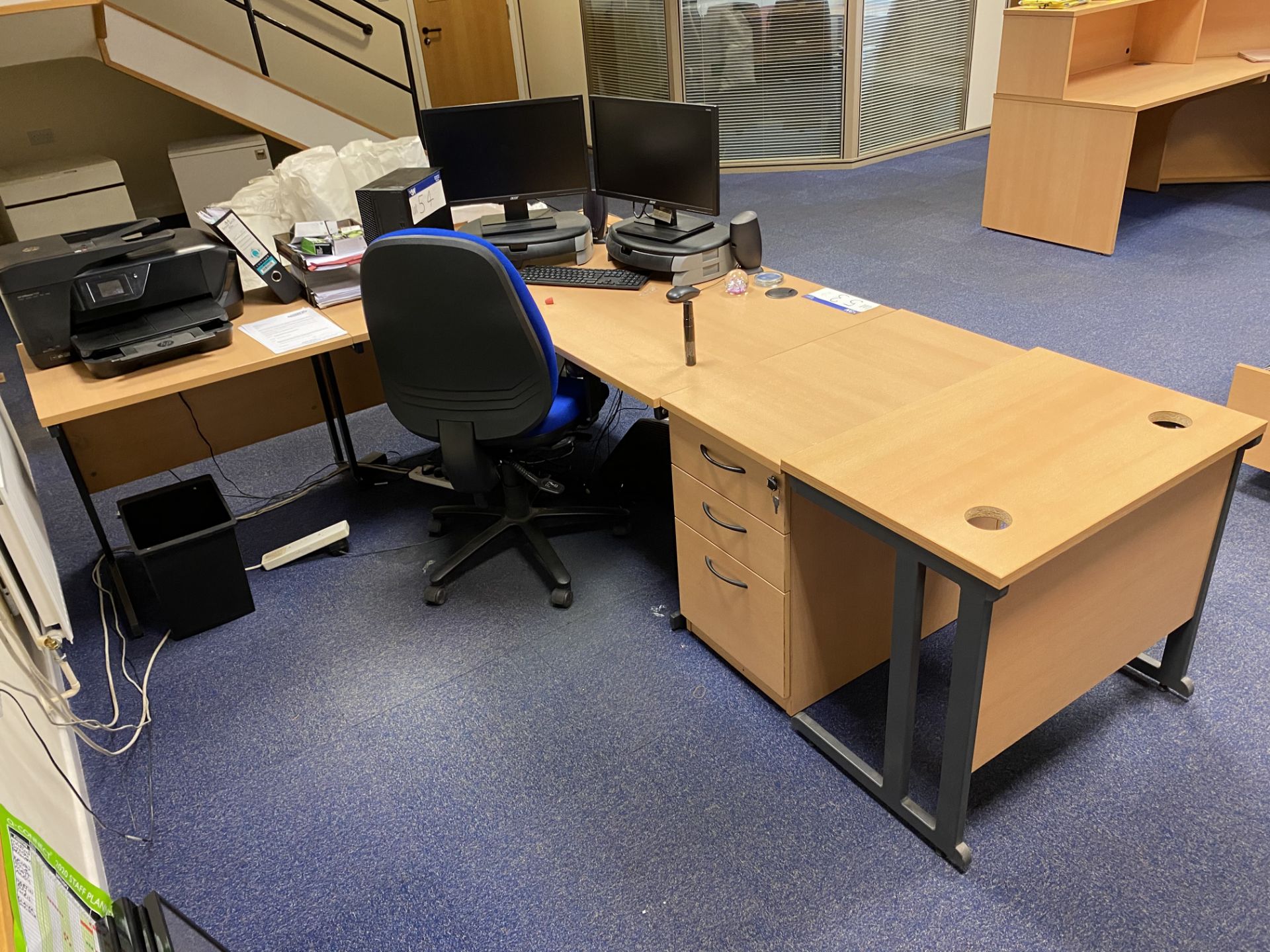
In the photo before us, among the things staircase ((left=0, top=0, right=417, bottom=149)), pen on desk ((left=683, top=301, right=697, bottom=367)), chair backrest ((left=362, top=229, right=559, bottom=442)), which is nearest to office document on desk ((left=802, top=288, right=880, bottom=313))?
pen on desk ((left=683, top=301, right=697, bottom=367))

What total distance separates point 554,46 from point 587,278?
516 centimetres

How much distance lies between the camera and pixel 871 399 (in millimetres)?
2092

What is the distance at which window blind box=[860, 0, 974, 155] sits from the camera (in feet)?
19.9

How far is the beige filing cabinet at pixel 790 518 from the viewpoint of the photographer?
2.00m

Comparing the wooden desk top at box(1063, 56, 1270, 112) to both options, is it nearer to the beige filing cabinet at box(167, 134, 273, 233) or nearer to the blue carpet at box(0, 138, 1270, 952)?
the blue carpet at box(0, 138, 1270, 952)

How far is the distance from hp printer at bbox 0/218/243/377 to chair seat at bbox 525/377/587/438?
3.12 feet

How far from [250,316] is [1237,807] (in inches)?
113

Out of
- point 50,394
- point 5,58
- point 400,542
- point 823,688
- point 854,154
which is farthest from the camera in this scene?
point 854,154

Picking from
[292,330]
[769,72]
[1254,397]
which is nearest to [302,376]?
[292,330]

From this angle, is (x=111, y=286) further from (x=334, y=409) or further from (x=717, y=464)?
(x=717, y=464)

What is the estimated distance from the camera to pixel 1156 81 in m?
4.70

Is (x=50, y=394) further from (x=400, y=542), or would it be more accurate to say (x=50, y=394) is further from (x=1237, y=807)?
(x=1237, y=807)

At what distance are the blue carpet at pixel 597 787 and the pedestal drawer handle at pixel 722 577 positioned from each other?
0.95ft

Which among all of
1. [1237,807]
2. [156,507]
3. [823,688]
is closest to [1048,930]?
[1237,807]
